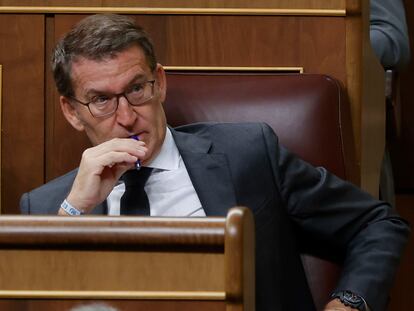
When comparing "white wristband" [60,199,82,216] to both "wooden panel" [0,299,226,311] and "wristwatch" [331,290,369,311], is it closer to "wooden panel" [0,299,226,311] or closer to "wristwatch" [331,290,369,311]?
"wristwatch" [331,290,369,311]

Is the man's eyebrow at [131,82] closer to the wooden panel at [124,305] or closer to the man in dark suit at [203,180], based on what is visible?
the man in dark suit at [203,180]

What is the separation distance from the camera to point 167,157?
4.95 ft

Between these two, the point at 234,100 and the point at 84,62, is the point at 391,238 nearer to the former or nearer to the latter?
the point at 234,100

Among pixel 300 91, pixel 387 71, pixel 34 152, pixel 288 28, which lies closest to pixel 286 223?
pixel 300 91

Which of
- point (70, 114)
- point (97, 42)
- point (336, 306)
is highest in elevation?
point (97, 42)

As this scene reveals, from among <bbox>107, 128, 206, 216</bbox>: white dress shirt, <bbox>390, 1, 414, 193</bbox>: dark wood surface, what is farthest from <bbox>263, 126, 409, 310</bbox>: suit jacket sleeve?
<bbox>390, 1, 414, 193</bbox>: dark wood surface

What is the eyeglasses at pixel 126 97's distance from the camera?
1447mm

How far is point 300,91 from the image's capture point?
1553 millimetres

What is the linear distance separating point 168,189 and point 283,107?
0.70 feet

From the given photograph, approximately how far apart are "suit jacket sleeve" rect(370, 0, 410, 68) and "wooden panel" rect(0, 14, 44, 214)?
78cm

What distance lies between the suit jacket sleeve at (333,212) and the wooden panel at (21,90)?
41 cm

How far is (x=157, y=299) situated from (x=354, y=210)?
23.2 inches

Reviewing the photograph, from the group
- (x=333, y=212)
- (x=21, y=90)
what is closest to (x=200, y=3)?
(x=21, y=90)

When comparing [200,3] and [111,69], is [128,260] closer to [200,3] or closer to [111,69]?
[111,69]
